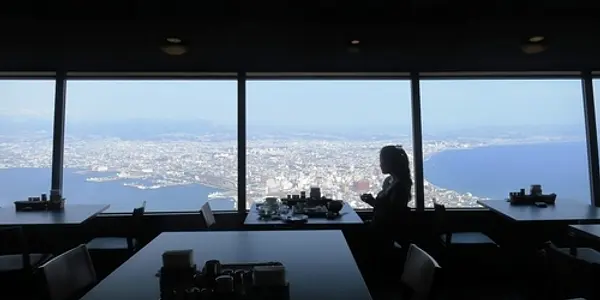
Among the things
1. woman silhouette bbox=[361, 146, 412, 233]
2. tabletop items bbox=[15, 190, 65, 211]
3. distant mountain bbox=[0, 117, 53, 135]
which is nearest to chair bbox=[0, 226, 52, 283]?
tabletop items bbox=[15, 190, 65, 211]

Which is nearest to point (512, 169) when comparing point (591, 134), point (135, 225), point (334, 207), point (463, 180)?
point (463, 180)

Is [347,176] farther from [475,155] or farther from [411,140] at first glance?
[475,155]

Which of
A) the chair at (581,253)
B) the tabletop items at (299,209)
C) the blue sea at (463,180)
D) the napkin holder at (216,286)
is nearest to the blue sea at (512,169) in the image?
the blue sea at (463,180)

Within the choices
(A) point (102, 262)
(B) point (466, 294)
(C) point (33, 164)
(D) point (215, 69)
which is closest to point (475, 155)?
(B) point (466, 294)

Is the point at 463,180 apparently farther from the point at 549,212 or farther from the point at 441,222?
the point at 549,212

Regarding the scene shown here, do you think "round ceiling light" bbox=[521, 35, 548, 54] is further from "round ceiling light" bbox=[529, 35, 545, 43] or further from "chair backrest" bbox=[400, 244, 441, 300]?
"chair backrest" bbox=[400, 244, 441, 300]

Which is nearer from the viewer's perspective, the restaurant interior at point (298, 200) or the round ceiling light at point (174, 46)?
the restaurant interior at point (298, 200)

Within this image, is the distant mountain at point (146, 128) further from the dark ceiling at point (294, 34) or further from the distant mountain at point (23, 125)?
the dark ceiling at point (294, 34)
